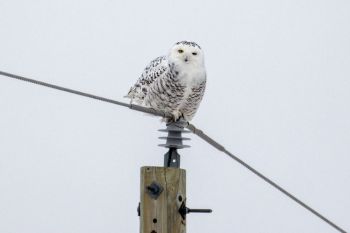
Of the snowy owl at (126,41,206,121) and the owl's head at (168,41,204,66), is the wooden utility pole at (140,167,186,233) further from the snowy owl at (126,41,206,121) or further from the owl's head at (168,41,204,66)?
the owl's head at (168,41,204,66)

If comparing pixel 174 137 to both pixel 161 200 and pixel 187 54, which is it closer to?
pixel 161 200

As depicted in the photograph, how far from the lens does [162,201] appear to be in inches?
286

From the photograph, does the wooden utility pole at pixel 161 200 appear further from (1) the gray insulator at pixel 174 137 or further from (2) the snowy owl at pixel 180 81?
(2) the snowy owl at pixel 180 81

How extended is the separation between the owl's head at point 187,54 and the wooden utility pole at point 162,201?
4.01m

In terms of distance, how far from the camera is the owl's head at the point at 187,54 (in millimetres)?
11234

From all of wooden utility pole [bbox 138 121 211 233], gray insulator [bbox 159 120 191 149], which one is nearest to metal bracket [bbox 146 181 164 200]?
wooden utility pole [bbox 138 121 211 233]

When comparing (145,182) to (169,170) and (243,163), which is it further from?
(243,163)

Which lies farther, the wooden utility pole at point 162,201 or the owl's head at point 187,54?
the owl's head at point 187,54

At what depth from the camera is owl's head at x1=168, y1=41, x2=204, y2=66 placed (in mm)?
11234

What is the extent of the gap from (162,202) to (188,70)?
4.23 meters

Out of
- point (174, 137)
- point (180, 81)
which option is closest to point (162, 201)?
point (174, 137)

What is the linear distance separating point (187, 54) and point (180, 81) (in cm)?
37

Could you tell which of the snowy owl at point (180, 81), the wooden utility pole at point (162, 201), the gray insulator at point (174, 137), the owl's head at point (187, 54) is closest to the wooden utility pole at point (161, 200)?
the wooden utility pole at point (162, 201)

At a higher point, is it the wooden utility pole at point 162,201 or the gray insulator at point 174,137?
the gray insulator at point 174,137
